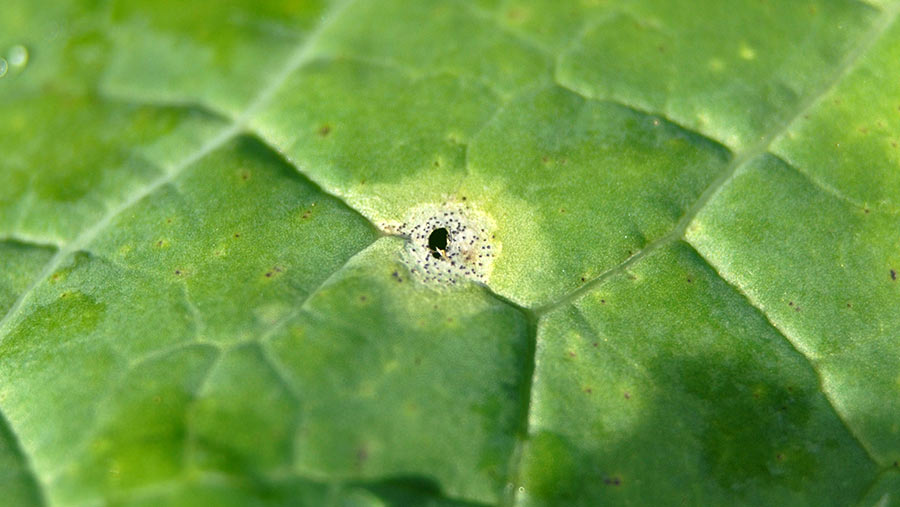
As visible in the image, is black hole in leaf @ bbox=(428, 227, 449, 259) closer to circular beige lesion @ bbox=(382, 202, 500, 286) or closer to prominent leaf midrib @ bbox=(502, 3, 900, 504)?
circular beige lesion @ bbox=(382, 202, 500, 286)

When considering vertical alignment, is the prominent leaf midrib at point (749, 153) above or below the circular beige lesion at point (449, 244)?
above

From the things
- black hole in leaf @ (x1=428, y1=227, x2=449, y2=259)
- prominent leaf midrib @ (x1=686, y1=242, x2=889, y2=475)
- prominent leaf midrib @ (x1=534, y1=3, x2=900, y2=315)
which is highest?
prominent leaf midrib @ (x1=534, y1=3, x2=900, y2=315)

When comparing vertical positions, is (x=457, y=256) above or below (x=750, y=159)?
below

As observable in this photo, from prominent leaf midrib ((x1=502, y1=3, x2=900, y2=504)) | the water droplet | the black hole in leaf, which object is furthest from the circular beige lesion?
the water droplet

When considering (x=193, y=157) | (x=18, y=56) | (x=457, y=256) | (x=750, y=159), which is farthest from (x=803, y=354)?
(x=18, y=56)

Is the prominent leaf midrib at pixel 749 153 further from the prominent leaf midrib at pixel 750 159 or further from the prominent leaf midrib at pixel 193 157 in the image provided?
the prominent leaf midrib at pixel 193 157

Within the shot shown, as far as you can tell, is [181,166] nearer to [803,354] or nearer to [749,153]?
[749,153]

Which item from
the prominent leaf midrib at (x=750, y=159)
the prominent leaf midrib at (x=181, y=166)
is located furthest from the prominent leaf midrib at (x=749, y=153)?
the prominent leaf midrib at (x=181, y=166)
